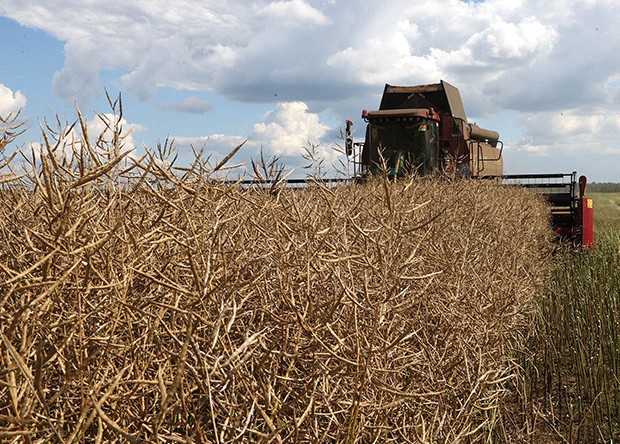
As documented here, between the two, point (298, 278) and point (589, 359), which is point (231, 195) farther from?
point (589, 359)

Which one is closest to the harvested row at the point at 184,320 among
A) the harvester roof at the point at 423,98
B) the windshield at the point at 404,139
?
the windshield at the point at 404,139

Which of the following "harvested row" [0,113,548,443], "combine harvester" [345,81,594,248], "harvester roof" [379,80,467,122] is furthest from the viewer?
"harvester roof" [379,80,467,122]

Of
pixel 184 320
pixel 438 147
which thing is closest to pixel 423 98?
pixel 438 147

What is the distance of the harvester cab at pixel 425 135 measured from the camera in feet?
39.6

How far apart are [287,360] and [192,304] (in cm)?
48

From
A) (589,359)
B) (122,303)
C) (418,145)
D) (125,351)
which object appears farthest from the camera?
(418,145)

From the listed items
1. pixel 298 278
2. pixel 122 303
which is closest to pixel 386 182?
pixel 298 278

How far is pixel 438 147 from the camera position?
41.9 ft

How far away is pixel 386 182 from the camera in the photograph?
6.76ft

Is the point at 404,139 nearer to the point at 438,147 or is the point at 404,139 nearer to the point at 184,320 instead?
the point at 438,147

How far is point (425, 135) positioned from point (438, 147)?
2.29ft

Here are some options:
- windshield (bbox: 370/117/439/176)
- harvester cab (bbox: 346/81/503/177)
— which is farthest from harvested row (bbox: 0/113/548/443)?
windshield (bbox: 370/117/439/176)

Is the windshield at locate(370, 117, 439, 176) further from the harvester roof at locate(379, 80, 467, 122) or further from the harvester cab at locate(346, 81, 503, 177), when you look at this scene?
the harvester roof at locate(379, 80, 467, 122)

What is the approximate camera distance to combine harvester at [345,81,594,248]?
12039 millimetres
